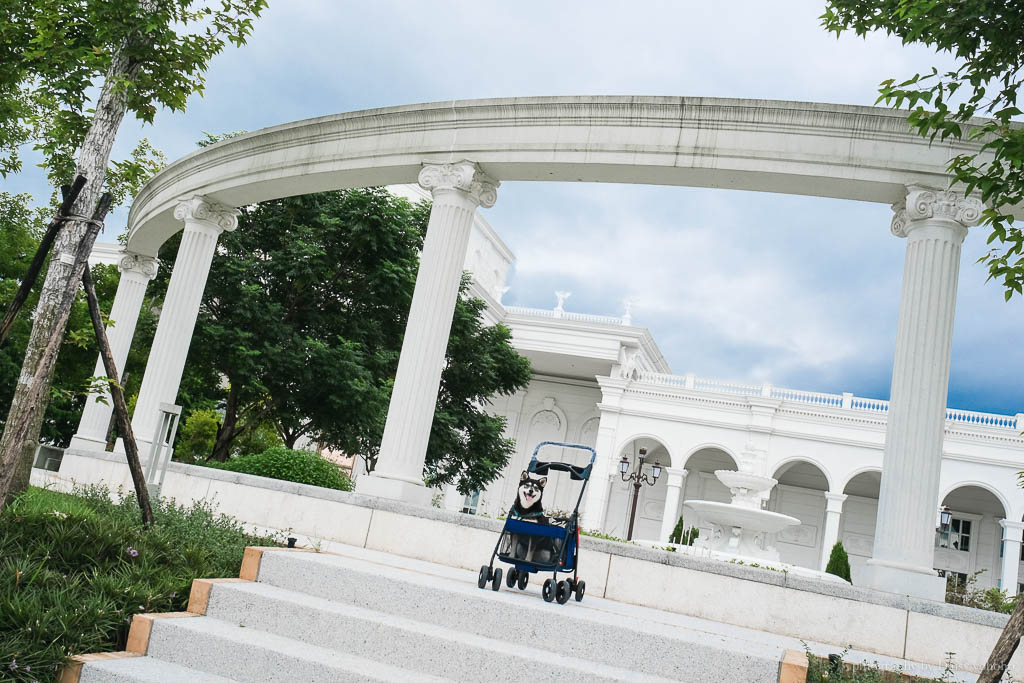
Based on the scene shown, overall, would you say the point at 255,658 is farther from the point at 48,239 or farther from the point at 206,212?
the point at 206,212

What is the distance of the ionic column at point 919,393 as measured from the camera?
8.37m

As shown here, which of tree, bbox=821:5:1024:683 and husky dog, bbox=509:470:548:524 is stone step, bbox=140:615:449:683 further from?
tree, bbox=821:5:1024:683

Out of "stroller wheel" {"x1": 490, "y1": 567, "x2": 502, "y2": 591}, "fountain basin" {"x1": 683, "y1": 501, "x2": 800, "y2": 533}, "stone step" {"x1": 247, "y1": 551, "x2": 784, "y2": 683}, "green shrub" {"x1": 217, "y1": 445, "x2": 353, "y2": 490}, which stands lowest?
"stone step" {"x1": 247, "y1": 551, "x2": 784, "y2": 683}

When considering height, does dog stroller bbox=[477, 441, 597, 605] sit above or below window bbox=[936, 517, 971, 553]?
below

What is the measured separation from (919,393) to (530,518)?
496cm

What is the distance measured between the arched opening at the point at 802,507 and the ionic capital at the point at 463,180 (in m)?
24.9

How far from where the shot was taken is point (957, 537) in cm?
3253

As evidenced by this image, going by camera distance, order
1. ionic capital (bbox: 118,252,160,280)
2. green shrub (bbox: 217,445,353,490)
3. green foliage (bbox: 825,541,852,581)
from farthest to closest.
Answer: green foliage (bbox: 825,541,852,581)
ionic capital (bbox: 118,252,160,280)
green shrub (bbox: 217,445,353,490)

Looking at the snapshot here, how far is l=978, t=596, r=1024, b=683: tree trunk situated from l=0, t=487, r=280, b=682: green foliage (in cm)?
562

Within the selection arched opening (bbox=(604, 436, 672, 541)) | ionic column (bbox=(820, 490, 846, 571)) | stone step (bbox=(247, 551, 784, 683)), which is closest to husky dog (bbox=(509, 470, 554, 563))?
stone step (bbox=(247, 551, 784, 683))

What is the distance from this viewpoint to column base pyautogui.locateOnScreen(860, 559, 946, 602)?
8.12 metres

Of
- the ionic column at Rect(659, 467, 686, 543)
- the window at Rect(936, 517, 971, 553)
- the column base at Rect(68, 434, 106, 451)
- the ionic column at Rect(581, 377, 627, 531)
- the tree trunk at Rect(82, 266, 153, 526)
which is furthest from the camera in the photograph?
the window at Rect(936, 517, 971, 553)

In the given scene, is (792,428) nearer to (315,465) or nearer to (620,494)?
(620,494)

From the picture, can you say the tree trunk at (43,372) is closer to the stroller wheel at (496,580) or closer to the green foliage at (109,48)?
the green foliage at (109,48)
